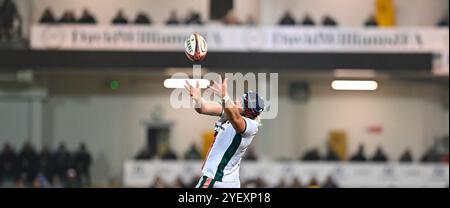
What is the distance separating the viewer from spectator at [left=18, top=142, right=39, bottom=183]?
2866 centimetres

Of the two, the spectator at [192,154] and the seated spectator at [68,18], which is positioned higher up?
the seated spectator at [68,18]

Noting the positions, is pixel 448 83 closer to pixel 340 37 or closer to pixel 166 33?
pixel 340 37

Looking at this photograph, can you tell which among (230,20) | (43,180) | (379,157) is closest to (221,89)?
(43,180)

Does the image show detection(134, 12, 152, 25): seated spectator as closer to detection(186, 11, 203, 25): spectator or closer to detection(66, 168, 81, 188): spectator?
detection(186, 11, 203, 25): spectator

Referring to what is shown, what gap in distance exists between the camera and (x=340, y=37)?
30844 millimetres

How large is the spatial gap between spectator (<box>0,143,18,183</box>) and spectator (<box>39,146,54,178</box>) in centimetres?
66

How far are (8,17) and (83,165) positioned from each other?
14.3 feet

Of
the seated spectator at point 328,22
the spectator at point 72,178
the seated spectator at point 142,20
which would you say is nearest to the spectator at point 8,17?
the seated spectator at point 142,20

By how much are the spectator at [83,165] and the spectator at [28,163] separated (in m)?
1.07

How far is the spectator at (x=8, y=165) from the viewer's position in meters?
29.0

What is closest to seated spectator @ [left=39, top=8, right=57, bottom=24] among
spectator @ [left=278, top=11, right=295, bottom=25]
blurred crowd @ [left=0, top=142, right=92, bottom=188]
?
blurred crowd @ [left=0, top=142, right=92, bottom=188]

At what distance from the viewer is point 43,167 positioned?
29078 millimetres

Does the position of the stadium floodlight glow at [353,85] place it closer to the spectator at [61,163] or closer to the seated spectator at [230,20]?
the seated spectator at [230,20]
